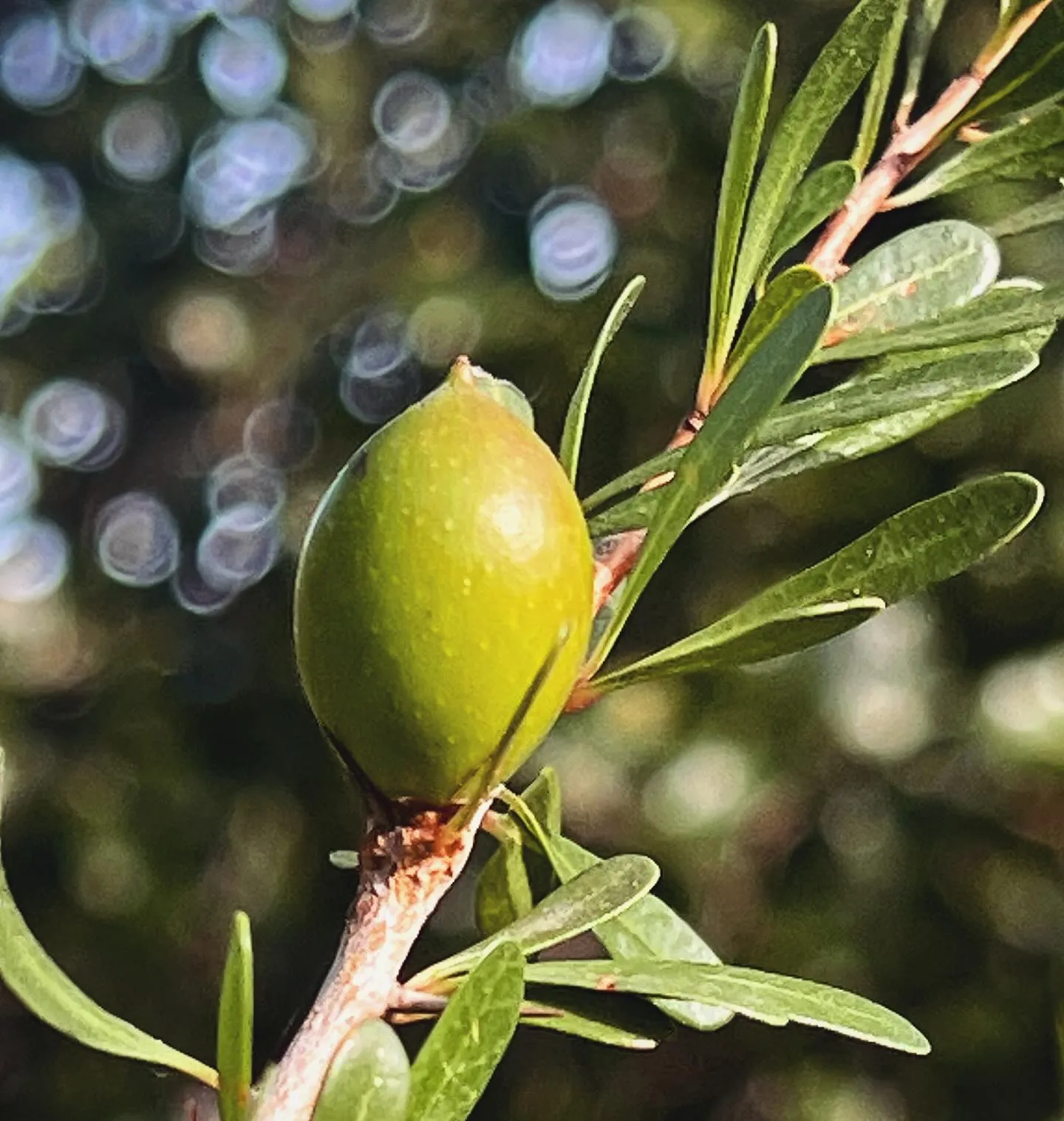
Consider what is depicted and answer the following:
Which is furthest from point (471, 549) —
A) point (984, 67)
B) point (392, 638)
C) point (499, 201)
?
point (499, 201)

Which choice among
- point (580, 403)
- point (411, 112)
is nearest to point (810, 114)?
point (580, 403)

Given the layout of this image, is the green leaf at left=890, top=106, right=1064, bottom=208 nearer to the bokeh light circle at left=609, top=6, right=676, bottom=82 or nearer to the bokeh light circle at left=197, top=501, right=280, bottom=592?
the bokeh light circle at left=609, top=6, right=676, bottom=82

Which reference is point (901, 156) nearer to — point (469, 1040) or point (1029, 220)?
point (1029, 220)

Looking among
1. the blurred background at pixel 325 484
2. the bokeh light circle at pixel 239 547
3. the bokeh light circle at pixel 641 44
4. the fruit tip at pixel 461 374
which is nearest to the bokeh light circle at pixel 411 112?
the blurred background at pixel 325 484

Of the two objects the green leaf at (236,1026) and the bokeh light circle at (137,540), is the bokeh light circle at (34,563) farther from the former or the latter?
the green leaf at (236,1026)

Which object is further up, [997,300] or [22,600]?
[997,300]

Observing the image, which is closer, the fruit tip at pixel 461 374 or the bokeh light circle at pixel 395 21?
the fruit tip at pixel 461 374

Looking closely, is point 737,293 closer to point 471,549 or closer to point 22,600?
point 471,549
